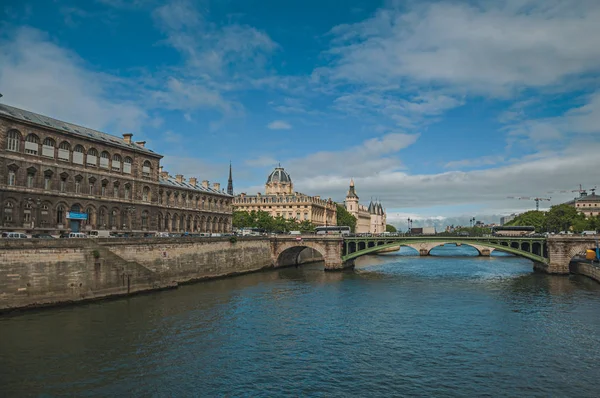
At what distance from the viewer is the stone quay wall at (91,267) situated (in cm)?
3803

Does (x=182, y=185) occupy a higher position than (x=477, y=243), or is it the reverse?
(x=182, y=185)

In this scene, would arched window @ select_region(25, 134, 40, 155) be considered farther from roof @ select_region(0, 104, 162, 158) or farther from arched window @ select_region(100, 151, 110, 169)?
arched window @ select_region(100, 151, 110, 169)

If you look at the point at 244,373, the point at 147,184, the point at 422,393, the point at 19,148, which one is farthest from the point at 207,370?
the point at 147,184

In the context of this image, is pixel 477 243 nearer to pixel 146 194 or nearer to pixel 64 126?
pixel 146 194

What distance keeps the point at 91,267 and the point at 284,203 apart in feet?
390

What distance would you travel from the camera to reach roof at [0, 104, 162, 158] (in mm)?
48656

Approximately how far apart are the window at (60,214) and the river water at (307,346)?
15.2 metres

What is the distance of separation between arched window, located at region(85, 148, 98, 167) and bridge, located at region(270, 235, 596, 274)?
36600 mm

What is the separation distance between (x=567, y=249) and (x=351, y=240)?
34.2 m

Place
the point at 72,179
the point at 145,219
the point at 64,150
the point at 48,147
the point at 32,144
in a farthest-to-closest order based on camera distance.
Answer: the point at 145,219
the point at 72,179
the point at 64,150
the point at 48,147
the point at 32,144

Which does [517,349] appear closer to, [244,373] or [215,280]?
[244,373]

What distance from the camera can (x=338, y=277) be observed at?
231 feet

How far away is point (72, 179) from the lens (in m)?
54.0

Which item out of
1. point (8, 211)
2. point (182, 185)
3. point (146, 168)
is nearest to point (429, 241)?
point (182, 185)
